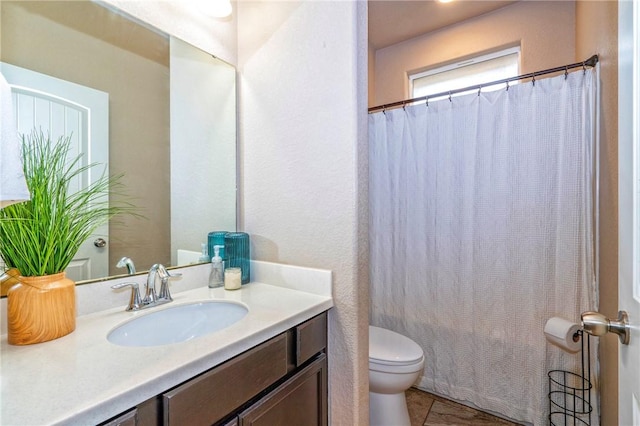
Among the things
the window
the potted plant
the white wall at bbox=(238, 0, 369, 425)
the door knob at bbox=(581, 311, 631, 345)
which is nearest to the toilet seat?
Answer: the white wall at bbox=(238, 0, 369, 425)

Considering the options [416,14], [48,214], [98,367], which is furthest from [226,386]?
[416,14]

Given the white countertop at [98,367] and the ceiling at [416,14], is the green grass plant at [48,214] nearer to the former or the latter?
the white countertop at [98,367]

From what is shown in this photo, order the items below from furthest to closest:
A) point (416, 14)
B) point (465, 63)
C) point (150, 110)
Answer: point (465, 63) → point (416, 14) → point (150, 110)

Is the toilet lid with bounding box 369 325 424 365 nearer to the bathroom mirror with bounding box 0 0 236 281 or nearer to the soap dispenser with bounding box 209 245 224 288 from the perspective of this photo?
the soap dispenser with bounding box 209 245 224 288

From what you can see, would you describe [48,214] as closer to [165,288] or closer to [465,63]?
[165,288]

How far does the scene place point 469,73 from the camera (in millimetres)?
2322

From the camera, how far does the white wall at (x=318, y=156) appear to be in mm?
1130

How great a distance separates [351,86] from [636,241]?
918 millimetres

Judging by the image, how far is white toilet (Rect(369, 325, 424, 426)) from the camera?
55.5 inches

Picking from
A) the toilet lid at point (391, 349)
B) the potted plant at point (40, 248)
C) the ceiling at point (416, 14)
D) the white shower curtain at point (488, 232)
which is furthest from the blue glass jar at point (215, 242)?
the ceiling at point (416, 14)

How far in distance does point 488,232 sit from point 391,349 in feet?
2.86

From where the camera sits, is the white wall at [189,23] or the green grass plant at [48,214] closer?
the green grass plant at [48,214]

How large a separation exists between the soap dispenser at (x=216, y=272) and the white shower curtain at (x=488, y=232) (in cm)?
117

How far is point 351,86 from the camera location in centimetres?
112
